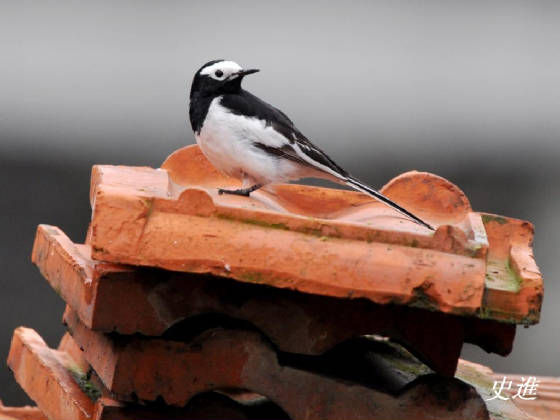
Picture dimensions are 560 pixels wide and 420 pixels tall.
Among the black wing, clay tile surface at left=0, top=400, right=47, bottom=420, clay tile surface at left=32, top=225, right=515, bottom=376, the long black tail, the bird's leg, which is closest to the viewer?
clay tile surface at left=32, top=225, right=515, bottom=376

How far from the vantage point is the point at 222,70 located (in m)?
5.23

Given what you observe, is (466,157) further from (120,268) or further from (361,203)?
(120,268)

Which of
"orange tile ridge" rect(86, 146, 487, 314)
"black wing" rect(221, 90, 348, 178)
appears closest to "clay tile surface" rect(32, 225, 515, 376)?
"orange tile ridge" rect(86, 146, 487, 314)

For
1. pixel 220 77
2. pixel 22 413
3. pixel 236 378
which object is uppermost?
pixel 220 77

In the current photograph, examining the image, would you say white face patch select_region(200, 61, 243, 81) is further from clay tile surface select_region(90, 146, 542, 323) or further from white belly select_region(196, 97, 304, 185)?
clay tile surface select_region(90, 146, 542, 323)

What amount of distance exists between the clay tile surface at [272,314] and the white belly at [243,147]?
1369 millimetres

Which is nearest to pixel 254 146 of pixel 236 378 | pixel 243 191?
pixel 243 191

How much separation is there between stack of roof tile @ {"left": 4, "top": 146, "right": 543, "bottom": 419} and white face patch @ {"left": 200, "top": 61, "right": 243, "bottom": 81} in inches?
49.3

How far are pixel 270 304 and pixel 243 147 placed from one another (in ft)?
4.79

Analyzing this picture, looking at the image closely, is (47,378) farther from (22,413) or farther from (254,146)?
(254,146)

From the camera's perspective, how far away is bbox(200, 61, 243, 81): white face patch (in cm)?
523

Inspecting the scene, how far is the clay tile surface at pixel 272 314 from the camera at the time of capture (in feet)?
11.8

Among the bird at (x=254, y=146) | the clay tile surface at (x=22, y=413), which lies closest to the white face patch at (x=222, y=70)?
the bird at (x=254, y=146)

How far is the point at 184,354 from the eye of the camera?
368 centimetres
